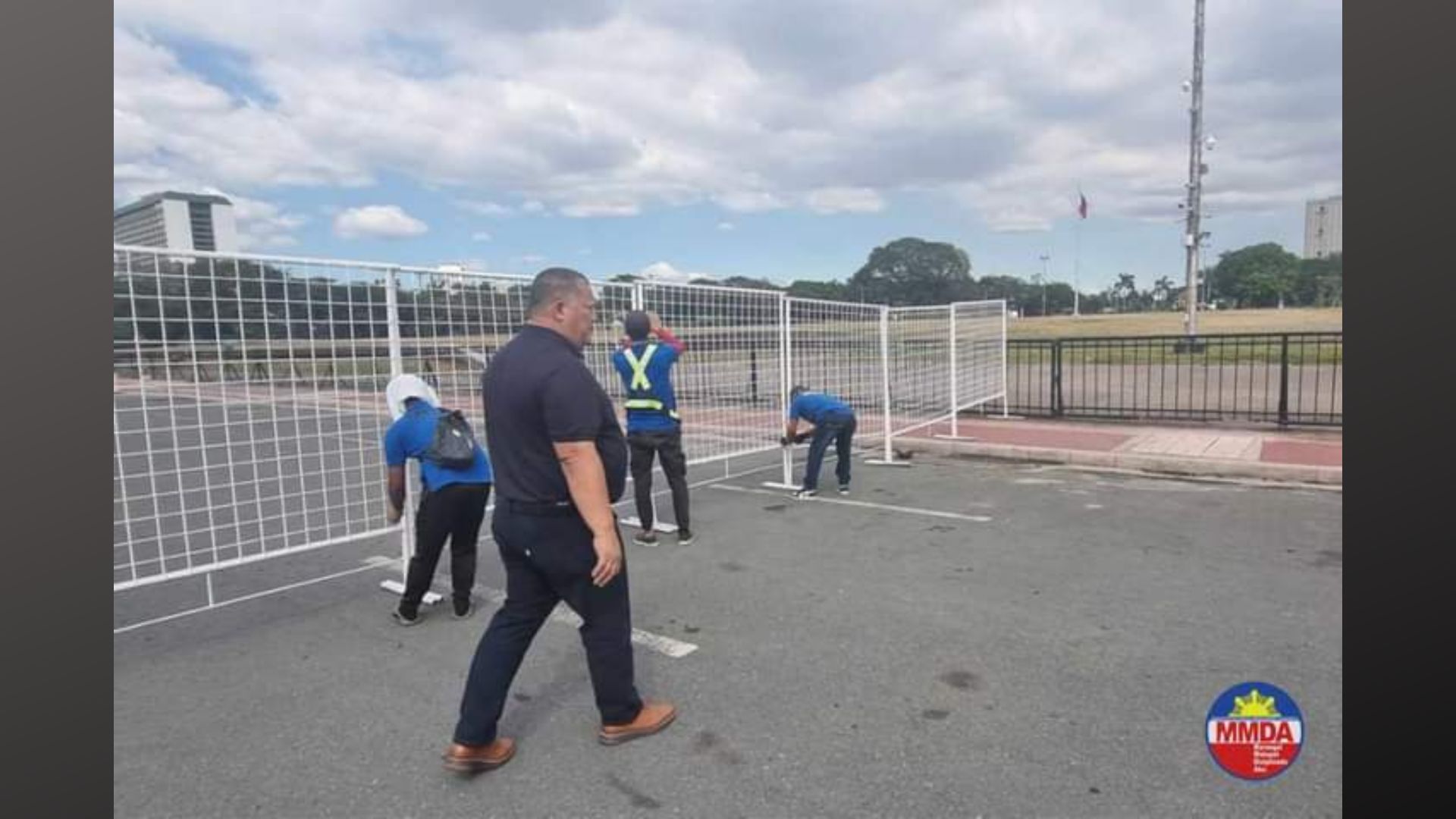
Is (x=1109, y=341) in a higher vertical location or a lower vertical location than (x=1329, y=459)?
higher

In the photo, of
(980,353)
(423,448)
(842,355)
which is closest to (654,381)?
(423,448)

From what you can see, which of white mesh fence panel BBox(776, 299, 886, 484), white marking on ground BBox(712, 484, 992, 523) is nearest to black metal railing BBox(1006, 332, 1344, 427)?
white mesh fence panel BBox(776, 299, 886, 484)

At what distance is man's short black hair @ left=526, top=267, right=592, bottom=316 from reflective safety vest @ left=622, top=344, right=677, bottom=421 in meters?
2.83

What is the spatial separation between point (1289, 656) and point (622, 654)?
3.25m

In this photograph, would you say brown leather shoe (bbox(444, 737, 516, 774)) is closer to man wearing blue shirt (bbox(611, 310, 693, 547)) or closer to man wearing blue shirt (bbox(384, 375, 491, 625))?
man wearing blue shirt (bbox(384, 375, 491, 625))

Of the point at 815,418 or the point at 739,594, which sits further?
the point at 815,418

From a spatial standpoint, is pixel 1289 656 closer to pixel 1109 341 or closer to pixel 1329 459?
pixel 1329 459

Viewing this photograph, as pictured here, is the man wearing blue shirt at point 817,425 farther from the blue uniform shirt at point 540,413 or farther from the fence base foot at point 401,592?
the blue uniform shirt at point 540,413

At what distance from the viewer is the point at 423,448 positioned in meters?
4.39

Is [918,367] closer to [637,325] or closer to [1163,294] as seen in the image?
[637,325]

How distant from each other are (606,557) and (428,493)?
199 centimetres

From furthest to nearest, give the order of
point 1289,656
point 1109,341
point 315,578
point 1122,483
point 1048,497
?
point 1109,341 < point 1122,483 < point 1048,497 < point 315,578 < point 1289,656

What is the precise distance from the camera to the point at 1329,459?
8547mm

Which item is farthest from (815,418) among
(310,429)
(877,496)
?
(310,429)
